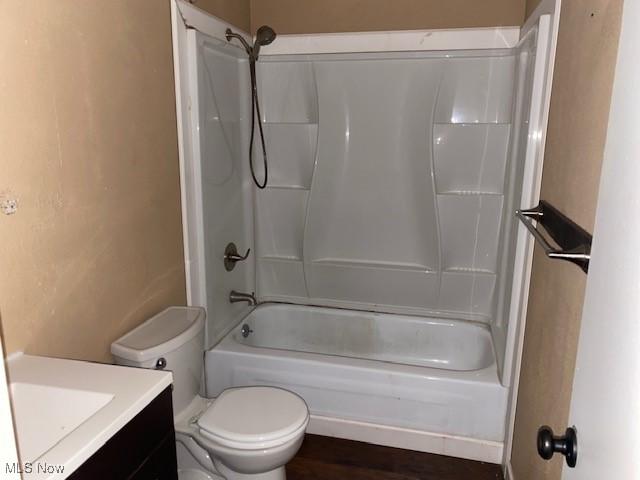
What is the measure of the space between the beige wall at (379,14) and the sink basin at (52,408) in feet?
7.50

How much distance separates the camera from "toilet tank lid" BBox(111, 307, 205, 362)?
1722 mm

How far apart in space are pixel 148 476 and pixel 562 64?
170cm

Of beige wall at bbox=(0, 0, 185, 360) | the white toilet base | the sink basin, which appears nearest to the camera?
the sink basin

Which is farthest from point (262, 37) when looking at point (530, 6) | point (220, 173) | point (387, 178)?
point (530, 6)

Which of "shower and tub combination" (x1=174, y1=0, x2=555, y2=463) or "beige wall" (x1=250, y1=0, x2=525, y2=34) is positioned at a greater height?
"beige wall" (x1=250, y1=0, x2=525, y2=34)

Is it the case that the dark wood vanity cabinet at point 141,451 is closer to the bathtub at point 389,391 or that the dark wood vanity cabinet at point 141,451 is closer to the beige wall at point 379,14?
the bathtub at point 389,391

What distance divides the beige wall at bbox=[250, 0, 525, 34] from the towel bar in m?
1.33

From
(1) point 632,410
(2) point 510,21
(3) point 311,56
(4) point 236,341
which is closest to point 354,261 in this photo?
(4) point 236,341

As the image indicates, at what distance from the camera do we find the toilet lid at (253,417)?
1.79m

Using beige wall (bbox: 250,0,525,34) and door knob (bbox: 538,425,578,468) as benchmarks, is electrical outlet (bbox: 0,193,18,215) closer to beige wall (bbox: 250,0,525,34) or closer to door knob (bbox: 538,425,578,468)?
door knob (bbox: 538,425,578,468)

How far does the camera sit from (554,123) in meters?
1.67

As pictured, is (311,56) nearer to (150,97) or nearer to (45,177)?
(150,97)

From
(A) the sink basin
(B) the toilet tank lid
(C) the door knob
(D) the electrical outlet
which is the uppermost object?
(D) the electrical outlet
